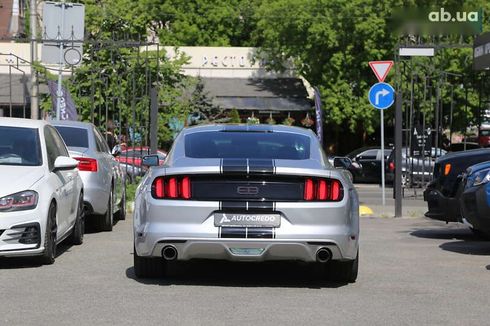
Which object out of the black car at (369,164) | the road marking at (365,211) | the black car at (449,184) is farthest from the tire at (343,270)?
the black car at (369,164)

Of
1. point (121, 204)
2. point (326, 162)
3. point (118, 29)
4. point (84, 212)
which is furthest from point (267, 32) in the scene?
point (326, 162)

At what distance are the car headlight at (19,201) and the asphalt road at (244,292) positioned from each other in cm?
61

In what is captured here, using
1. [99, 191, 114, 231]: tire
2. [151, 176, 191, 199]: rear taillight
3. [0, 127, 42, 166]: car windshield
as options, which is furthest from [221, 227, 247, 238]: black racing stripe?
[99, 191, 114, 231]: tire

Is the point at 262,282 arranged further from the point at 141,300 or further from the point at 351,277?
the point at 141,300

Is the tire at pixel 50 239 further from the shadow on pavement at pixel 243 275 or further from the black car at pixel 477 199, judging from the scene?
the black car at pixel 477 199

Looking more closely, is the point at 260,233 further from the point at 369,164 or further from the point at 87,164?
the point at 369,164

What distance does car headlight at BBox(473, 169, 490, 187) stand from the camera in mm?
12523

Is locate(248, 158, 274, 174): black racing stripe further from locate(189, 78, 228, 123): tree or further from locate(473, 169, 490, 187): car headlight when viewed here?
locate(189, 78, 228, 123): tree

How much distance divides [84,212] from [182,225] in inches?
203

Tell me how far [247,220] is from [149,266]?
117 centimetres

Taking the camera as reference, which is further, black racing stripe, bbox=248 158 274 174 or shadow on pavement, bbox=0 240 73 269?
shadow on pavement, bbox=0 240 73 269

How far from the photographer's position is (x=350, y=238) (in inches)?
374

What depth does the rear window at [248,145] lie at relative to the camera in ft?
32.9

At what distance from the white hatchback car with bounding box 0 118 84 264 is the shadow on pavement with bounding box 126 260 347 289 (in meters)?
0.97
